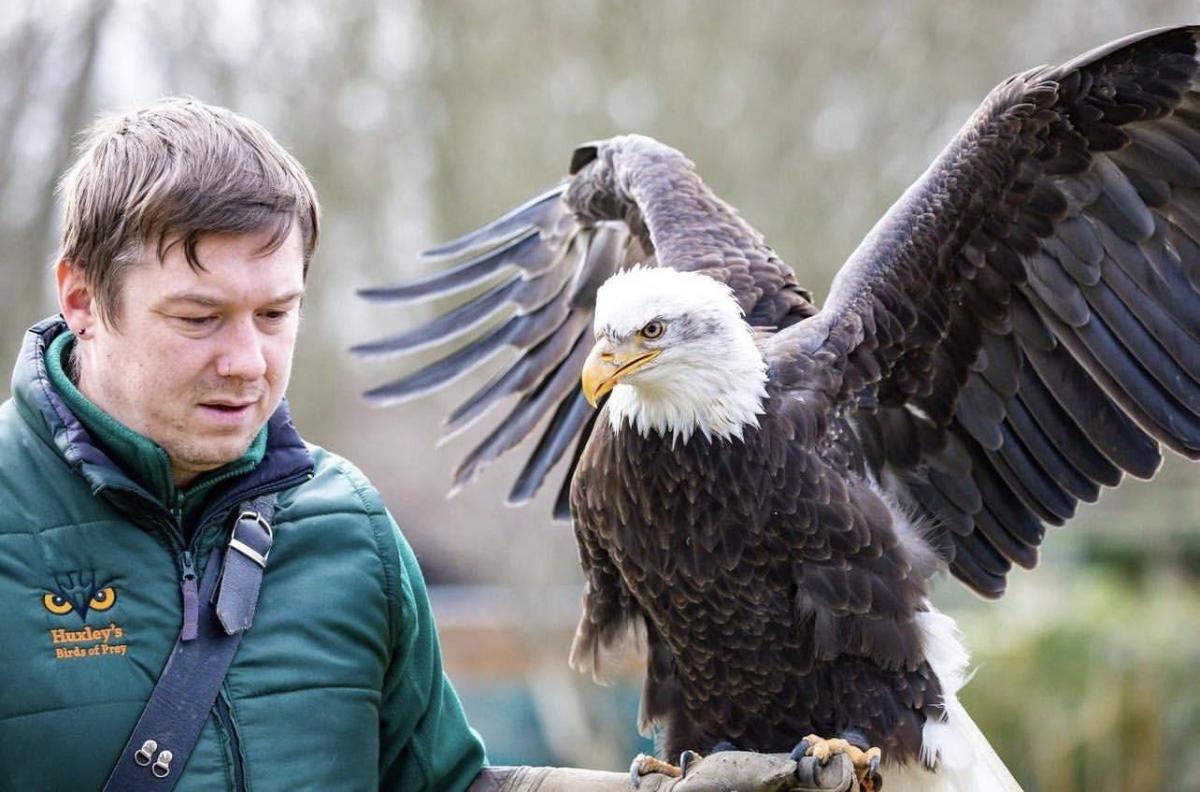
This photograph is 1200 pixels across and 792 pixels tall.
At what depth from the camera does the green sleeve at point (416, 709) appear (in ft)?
8.02

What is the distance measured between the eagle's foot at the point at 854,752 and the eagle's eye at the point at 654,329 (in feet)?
3.14

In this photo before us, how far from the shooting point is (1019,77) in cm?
351

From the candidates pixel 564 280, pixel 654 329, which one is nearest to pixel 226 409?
pixel 654 329

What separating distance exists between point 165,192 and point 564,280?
2.83 m

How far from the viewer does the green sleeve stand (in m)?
2.44

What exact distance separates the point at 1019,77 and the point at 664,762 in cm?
183

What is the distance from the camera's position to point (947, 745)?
141 inches

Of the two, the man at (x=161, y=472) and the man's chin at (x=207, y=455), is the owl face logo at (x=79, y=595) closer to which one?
the man at (x=161, y=472)

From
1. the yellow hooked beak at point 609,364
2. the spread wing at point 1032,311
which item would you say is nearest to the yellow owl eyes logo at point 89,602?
the yellow hooked beak at point 609,364

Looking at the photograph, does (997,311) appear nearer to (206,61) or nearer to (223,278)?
(223,278)

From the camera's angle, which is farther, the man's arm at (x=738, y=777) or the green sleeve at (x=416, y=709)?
the man's arm at (x=738, y=777)

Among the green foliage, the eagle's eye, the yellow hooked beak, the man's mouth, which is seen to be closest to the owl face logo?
the man's mouth

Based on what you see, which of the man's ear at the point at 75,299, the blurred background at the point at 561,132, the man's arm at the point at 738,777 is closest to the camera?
the man's ear at the point at 75,299

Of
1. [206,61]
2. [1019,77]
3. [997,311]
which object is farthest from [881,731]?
[206,61]
